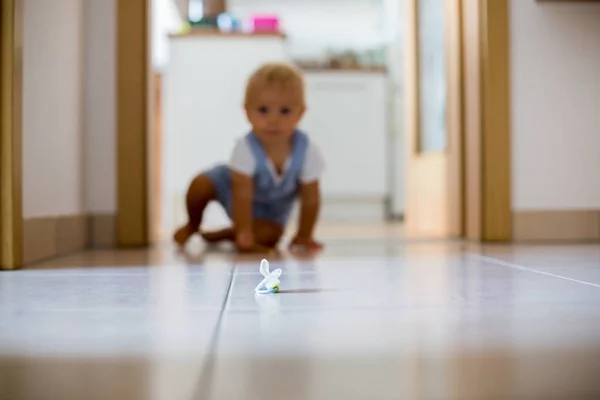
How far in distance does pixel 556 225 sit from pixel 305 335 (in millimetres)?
1509

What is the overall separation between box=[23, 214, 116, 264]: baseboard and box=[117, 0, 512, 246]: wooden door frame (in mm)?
47

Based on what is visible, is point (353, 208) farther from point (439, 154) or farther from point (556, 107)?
point (556, 107)

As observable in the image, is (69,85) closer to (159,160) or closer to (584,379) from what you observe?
(584,379)

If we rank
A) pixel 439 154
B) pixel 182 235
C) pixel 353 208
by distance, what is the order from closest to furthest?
1. pixel 182 235
2. pixel 439 154
3. pixel 353 208

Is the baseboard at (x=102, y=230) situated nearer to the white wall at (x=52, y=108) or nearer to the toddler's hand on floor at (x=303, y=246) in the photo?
the white wall at (x=52, y=108)

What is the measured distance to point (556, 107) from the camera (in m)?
1.92

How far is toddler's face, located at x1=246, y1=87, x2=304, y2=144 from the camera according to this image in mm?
1674

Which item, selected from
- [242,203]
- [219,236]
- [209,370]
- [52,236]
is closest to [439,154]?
[219,236]

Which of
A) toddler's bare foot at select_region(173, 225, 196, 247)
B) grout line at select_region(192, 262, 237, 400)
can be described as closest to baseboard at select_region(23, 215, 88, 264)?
toddler's bare foot at select_region(173, 225, 196, 247)

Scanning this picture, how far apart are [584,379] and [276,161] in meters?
1.31

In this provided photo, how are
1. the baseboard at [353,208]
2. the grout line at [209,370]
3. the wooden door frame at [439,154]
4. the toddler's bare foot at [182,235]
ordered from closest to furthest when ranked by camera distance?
the grout line at [209,370] < the toddler's bare foot at [182,235] < the wooden door frame at [439,154] < the baseboard at [353,208]

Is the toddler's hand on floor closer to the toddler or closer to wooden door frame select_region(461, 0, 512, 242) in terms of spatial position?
the toddler

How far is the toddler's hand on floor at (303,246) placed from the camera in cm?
170

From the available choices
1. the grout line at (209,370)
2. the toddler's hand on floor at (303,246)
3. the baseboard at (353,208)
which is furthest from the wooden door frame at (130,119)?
the baseboard at (353,208)
